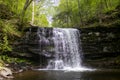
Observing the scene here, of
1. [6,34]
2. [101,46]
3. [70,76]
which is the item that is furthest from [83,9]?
[70,76]

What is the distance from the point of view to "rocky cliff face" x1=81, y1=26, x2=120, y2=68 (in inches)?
946

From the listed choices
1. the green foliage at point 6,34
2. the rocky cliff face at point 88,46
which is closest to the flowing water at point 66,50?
the rocky cliff face at point 88,46

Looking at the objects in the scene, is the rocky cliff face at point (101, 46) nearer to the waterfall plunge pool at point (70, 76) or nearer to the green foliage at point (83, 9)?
the waterfall plunge pool at point (70, 76)

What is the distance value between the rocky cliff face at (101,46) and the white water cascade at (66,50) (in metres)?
0.89

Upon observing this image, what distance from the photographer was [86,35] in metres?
24.8

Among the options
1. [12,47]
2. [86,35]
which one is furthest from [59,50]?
[12,47]

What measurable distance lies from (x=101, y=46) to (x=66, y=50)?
3984 mm

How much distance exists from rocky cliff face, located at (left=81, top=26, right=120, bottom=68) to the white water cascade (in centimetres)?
89

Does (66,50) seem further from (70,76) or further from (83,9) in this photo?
(83,9)

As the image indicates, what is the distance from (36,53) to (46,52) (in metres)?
1.11

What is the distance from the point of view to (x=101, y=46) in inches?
961

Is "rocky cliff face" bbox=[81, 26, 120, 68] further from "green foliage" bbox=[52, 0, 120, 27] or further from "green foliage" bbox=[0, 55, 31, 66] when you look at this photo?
"green foliage" bbox=[52, 0, 120, 27]

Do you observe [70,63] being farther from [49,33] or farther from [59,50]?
[49,33]

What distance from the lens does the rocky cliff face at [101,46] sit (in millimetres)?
24031
